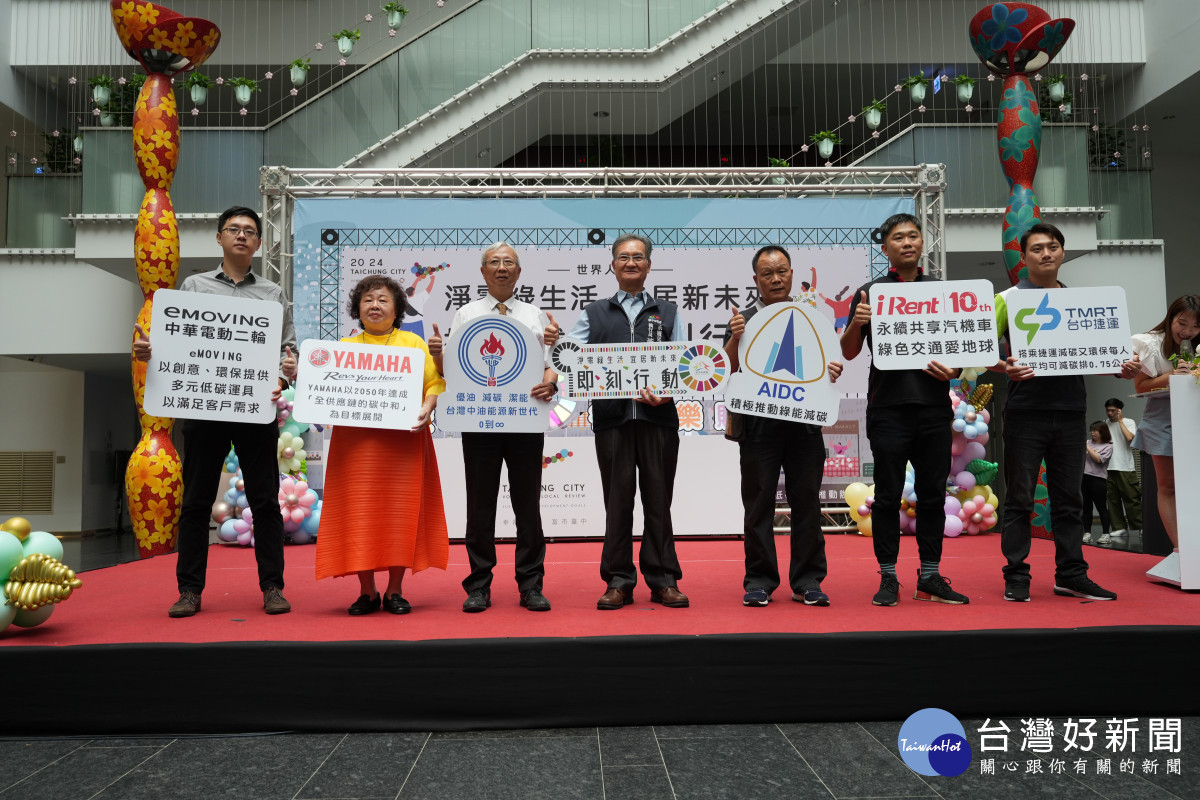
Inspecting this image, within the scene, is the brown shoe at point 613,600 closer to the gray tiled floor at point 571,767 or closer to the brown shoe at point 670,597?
the brown shoe at point 670,597

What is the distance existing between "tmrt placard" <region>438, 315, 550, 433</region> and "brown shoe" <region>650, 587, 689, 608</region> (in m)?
0.75

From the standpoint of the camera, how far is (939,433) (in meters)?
3.08

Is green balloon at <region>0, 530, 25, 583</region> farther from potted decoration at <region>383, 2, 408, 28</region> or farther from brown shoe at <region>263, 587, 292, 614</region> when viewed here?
potted decoration at <region>383, 2, 408, 28</region>

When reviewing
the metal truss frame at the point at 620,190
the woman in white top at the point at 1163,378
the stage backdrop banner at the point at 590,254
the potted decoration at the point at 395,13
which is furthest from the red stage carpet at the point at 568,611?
the potted decoration at the point at 395,13

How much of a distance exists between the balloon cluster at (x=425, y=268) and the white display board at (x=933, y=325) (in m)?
4.02

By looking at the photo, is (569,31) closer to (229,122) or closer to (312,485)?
(229,122)

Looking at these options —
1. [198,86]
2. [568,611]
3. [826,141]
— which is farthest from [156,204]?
[826,141]

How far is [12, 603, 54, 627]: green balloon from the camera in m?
2.64

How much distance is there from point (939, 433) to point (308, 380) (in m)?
2.28

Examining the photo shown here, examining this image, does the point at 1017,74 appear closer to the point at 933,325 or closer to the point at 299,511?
the point at 933,325

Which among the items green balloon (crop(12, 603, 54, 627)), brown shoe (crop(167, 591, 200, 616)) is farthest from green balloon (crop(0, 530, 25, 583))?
brown shoe (crop(167, 591, 200, 616))

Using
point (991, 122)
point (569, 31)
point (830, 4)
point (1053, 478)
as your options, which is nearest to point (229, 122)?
point (569, 31)

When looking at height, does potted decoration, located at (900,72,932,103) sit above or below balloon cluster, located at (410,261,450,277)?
above

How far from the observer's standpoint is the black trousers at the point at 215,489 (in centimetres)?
310
